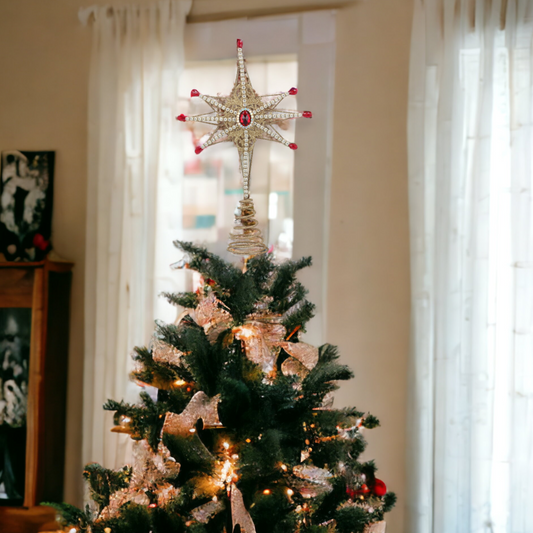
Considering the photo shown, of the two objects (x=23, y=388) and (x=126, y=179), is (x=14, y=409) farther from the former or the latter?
(x=126, y=179)

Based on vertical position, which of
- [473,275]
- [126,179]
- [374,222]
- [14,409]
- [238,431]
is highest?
[126,179]

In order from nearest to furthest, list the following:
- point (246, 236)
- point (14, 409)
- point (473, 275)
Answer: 1. point (246, 236)
2. point (473, 275)
3. point (14, 409)

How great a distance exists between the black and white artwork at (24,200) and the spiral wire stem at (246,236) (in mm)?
1179

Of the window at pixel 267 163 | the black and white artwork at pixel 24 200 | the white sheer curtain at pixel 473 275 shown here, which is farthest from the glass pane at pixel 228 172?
the black and white artwork at pixel 24 200

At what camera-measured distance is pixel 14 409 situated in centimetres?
184

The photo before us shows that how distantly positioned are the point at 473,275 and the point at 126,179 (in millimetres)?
1348

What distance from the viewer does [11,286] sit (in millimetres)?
1865

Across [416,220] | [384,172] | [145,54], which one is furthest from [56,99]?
[416,220]

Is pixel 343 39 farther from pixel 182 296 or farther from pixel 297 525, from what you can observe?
pixel 297 525

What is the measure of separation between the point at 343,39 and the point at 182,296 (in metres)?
1.29

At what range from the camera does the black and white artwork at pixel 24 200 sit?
2.05 meters

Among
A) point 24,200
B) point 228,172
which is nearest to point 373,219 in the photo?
point 228,172

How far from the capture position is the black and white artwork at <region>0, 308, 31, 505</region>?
1834 millimetres

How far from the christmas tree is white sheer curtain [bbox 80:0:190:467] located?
0.97 meters
